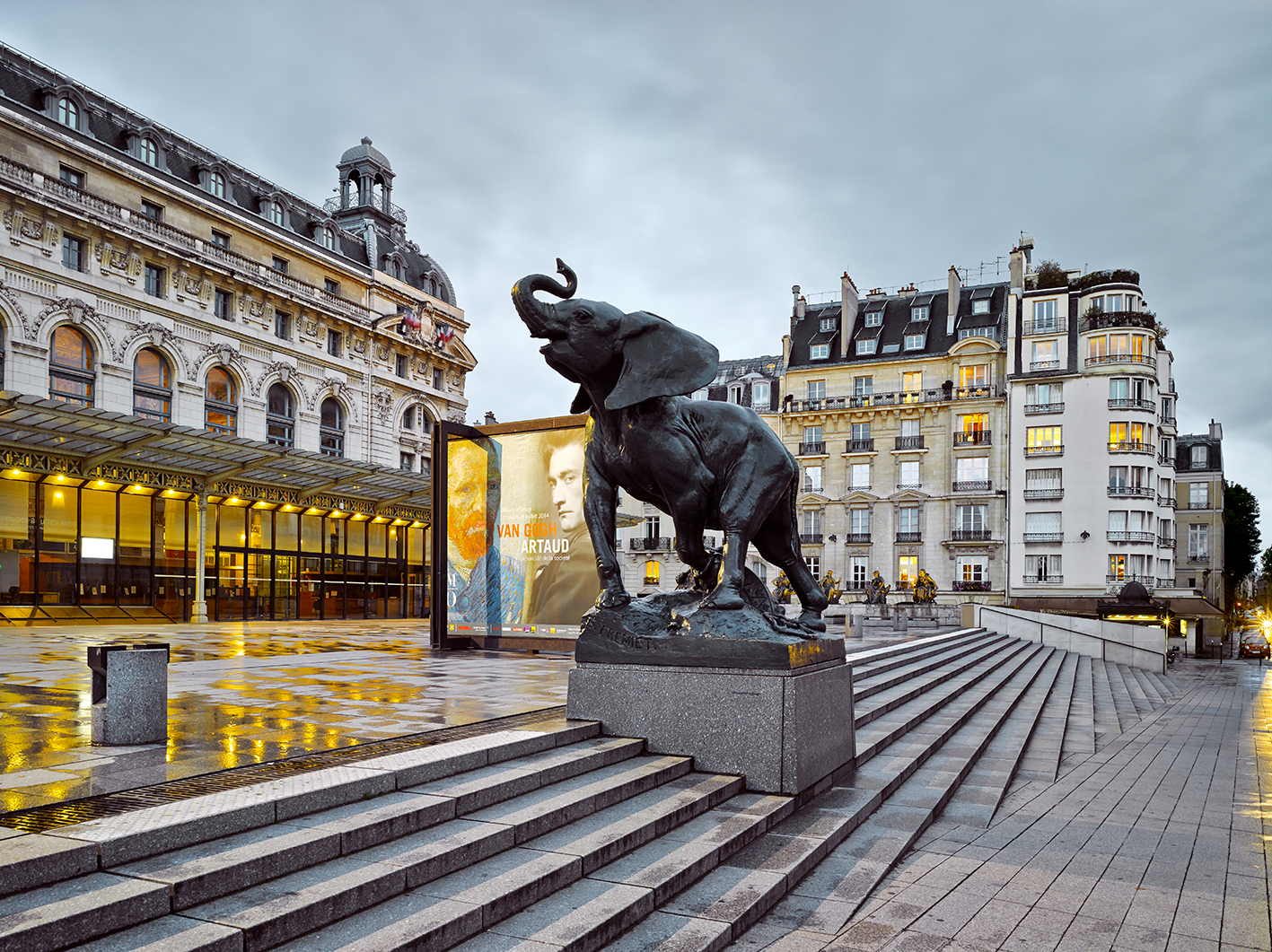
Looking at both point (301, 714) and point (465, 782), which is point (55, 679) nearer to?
point (301, 714)

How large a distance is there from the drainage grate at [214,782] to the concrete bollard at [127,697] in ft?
3.38

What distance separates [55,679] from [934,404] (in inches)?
1840

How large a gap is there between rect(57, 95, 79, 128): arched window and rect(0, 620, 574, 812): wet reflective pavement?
2486cm

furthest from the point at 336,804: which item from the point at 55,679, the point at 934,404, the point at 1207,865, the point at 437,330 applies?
the point at 934,404

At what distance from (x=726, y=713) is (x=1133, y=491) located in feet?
154

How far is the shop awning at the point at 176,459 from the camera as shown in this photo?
2081 centimetres

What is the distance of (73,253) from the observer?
2880 cm

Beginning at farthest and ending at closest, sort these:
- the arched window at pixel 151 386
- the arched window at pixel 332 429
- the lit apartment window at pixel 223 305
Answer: the arched window at pixel 332 429 → the lit apartment window at pixel 223 305 → the arched window at pixel 151 386

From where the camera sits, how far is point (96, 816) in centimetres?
332

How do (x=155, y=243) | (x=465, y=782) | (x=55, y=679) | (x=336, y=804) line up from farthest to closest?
(x=155, y=243) → (x=55, y=679) → (x=465, y=782) → (x=336, y=804)

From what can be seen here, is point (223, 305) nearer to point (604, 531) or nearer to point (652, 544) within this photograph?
point (652, 544)

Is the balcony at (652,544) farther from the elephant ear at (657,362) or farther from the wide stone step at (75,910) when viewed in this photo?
the wide stone step at (75,910)

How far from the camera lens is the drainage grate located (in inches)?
130

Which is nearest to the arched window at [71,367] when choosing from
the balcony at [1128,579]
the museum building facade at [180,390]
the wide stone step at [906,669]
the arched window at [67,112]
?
the museum building facade at [180,390]
